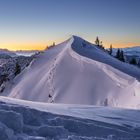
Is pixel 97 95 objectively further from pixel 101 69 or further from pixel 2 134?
pixel 2 134

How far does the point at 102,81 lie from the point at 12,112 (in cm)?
2930

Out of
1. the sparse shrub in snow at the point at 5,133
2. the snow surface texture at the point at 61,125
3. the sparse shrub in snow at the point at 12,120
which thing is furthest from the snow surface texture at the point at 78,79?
the sparse shrub in snow at the point at 5,133

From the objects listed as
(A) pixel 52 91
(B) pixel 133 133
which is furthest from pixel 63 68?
(B) pixel 133 133

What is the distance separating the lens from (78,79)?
4278 cm

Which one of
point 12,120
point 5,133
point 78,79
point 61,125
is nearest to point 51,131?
point 61,125

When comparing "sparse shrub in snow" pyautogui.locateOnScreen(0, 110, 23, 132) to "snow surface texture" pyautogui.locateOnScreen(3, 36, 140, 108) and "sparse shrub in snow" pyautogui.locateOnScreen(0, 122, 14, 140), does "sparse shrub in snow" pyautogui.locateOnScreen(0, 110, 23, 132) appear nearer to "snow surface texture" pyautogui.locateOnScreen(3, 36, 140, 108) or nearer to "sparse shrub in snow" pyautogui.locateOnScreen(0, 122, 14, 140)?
"sparse shrub in snow" pyautogui.locateOnScreen(0, 122, 14, 140)

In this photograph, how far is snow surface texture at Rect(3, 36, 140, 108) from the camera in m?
32.2

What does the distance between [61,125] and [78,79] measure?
111ft

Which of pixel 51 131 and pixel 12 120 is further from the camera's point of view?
pixel 51 131

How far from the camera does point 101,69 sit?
4022 centimetres

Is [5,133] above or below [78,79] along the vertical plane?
above

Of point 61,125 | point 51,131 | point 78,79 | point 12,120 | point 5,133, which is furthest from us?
point 78,79

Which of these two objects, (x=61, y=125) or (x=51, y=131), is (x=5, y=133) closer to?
(x=51, y=131)

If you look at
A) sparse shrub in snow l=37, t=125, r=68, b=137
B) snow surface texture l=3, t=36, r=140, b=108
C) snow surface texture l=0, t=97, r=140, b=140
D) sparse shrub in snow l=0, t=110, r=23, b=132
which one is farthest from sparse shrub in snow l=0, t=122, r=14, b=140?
snow surface texture l=3, t=36, r=140, b=108
